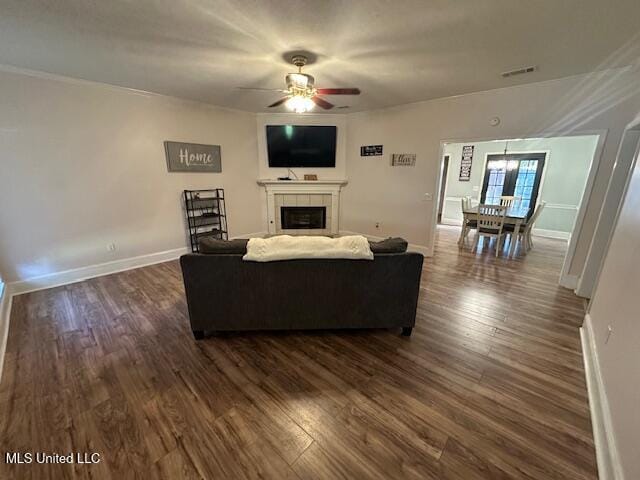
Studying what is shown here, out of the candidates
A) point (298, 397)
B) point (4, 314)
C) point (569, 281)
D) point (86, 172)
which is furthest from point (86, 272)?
point (569, 281)

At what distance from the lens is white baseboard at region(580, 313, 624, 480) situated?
1.22 metres

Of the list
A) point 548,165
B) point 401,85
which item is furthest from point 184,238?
point 548,165

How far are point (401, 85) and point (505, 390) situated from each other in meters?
3.55

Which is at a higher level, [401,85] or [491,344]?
[401,85]

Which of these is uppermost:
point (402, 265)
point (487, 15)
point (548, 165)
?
point (487, 15)

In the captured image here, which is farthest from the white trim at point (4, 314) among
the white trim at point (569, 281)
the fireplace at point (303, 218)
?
the white trim at point (569, 281)

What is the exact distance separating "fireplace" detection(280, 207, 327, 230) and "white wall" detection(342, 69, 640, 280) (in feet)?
1.78

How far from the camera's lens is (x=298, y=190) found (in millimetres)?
5484

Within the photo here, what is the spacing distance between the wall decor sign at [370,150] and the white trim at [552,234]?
473 cm

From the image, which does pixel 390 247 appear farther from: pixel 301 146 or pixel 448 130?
pixel 301 146

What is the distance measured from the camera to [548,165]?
597cm

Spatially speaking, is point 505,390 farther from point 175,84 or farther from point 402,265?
point 175,84

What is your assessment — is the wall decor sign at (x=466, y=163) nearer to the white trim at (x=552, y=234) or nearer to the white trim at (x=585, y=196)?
the white trim at (x=552, y=234)

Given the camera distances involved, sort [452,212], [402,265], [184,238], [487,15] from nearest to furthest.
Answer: [487,15], [402,265], [184,238], [452,212]
